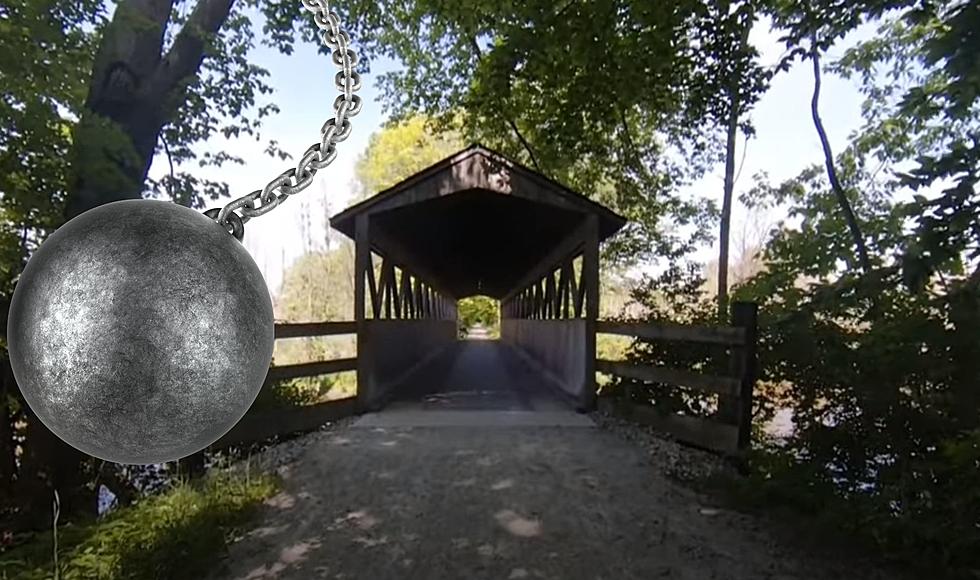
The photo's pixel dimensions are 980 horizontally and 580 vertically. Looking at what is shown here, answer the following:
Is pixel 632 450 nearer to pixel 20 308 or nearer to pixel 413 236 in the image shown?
pixel 20 308

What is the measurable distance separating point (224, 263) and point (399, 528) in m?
3.05

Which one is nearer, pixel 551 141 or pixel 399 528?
pixel 399 528

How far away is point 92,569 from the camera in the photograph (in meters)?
2.74

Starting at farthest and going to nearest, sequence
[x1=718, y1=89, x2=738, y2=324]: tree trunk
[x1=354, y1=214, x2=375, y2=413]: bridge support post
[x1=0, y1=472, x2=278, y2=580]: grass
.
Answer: [x1=718, y1=89, x2=738, y2=324]: tree trunk → [x1=354, y1=214, x2=375, y2=413]: bridge support post → [x1=0, y1=472, x2=278, y2=580]: grass

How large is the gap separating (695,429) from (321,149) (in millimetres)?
5196

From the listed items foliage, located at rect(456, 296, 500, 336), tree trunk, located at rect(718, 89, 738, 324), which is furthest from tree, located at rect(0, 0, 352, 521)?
foliage, located at rect(456, 296, 500, 336)

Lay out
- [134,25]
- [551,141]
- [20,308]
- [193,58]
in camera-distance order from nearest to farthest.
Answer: [20,308] → [134,25] → [193,58] → [551,141]

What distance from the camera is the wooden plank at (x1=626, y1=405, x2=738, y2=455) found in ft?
16.0

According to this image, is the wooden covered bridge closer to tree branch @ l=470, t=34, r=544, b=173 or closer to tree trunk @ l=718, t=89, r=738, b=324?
tree branch @ l=470, t=34, r=544, b=173

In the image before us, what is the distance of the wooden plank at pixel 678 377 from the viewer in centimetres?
490

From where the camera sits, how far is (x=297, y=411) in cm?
595

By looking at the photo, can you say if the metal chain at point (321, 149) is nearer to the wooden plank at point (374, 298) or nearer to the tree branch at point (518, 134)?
the wooden plank at point (374, 298)

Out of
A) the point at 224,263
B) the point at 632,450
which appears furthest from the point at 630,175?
the point at 224,263

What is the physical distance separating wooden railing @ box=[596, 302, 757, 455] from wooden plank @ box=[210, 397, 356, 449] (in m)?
3.54
